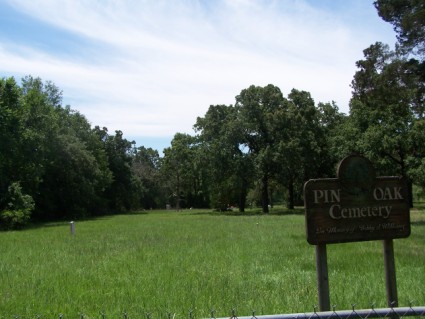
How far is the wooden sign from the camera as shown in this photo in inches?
203

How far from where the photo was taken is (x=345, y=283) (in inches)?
338

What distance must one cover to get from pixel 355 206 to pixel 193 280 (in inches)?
186

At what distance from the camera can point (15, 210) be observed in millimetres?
31781

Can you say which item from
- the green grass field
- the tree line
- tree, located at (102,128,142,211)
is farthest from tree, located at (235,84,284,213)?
the green grass field

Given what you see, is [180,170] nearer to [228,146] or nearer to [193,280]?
[228,146]

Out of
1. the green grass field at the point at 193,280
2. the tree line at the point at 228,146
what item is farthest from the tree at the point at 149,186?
the green grass field at the point at 193,280

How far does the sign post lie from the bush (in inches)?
1170

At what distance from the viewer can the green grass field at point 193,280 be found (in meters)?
7.03

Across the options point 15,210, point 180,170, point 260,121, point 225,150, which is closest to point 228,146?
point 225,150

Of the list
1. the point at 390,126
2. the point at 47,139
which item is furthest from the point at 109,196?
the point at 390,126

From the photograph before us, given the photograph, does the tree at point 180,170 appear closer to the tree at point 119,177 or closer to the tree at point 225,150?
the tree at point 225,150

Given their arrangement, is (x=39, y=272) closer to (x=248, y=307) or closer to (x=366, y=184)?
(x=248, y=307)

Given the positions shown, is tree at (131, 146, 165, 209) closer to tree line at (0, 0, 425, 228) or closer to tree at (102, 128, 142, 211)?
tree at (102, 128, 142, 211)

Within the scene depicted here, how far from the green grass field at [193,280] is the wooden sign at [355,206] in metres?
1.98
